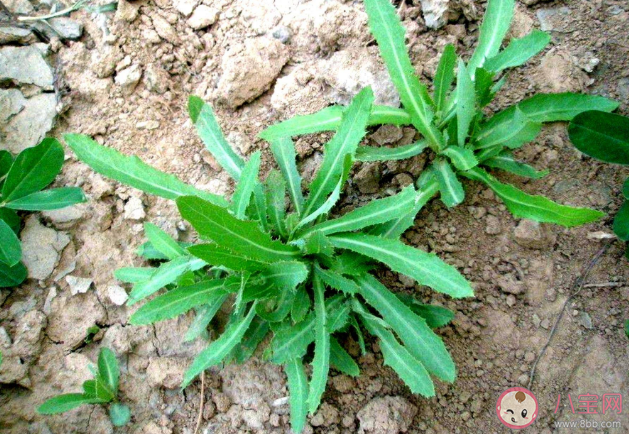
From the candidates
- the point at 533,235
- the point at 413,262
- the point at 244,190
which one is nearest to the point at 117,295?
the point at 244,190

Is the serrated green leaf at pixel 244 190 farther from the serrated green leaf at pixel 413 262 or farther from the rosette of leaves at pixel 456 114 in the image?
the serrated green leaf at pixel 413 262

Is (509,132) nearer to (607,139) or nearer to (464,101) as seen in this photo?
(464,101)

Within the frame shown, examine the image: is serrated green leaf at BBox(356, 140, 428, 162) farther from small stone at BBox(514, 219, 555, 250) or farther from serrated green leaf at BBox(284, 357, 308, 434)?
serrated green leaf at BBox(284, 357, 308, 434)

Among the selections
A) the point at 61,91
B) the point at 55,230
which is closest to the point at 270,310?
the point at 55,230

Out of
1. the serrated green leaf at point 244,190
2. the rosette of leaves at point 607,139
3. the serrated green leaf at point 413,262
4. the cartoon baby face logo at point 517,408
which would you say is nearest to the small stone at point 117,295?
the serrated green leaf at point 244,190

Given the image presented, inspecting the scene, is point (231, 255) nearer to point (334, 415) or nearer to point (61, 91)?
point (334, 415)

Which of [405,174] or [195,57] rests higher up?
[195,57]

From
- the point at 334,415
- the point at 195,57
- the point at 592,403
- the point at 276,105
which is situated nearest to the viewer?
the point at 592,403
